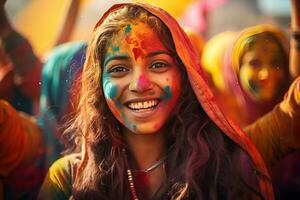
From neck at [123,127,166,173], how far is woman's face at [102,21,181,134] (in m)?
0.07

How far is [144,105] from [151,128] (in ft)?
0.23

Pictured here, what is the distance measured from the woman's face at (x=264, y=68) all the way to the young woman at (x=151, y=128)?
31 cm

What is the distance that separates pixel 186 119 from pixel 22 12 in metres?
1.23

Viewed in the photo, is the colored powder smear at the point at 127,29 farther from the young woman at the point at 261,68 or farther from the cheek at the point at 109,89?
the young woman at the point at 261,68

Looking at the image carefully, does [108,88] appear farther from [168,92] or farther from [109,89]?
[168,92]

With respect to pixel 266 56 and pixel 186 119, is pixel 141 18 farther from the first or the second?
pixel 266 56

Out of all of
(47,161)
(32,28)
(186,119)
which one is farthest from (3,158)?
(32,28)

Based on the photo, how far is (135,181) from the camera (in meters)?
1.68

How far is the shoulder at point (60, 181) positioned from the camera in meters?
1.70

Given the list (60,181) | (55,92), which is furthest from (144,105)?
(55,92)

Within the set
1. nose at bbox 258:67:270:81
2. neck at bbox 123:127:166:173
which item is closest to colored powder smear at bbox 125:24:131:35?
neck at bbox 123:127:166:173

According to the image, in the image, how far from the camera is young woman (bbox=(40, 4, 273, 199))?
1609mm

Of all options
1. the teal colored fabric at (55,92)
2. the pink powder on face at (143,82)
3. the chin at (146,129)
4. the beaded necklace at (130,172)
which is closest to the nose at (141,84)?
the pink powder on face at (143,82)

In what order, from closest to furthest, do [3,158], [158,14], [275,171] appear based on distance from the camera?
1. [158,14]
2. [3,158]
3. [275,171]
